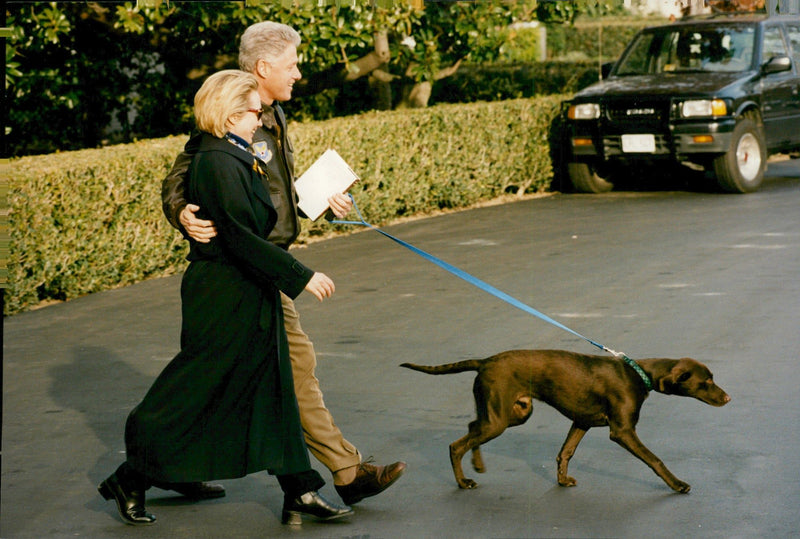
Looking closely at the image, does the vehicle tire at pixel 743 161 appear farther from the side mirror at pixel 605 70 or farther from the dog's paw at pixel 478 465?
the dog's paw at pixel 478 465

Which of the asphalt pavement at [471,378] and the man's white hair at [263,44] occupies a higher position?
the man's white hair at [263,44]

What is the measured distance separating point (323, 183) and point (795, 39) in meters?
13.4

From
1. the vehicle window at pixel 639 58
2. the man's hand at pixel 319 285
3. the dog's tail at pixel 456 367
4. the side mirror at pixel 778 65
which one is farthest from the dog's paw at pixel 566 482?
the vehicle window at pixel 639 58

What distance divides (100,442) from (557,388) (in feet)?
7.95

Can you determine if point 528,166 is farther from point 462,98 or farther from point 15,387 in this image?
point 15,387

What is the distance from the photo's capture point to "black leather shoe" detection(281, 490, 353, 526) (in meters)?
5.31

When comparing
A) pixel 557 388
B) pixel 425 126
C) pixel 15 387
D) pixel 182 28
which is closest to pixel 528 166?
pixel 425 126

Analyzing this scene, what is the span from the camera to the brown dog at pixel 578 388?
5.52 meters

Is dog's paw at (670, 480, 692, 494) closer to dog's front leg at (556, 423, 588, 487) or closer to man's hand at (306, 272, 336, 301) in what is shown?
dog's front leg at (556, 423, 588, 487)

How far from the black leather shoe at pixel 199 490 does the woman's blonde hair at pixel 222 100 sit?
1533 mm

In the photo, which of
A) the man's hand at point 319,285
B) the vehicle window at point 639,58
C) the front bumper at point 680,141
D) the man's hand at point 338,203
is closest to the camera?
the man's hand at point 319,285

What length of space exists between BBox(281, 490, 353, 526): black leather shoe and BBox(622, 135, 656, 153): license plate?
35.7ft

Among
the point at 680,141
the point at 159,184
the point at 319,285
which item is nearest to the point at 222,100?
the point at 319,285

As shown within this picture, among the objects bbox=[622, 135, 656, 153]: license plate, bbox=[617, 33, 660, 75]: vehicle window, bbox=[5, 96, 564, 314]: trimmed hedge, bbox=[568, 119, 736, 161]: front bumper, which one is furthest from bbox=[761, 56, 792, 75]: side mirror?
bbox=[5, 96, 564, 314]: trimmed hedge
